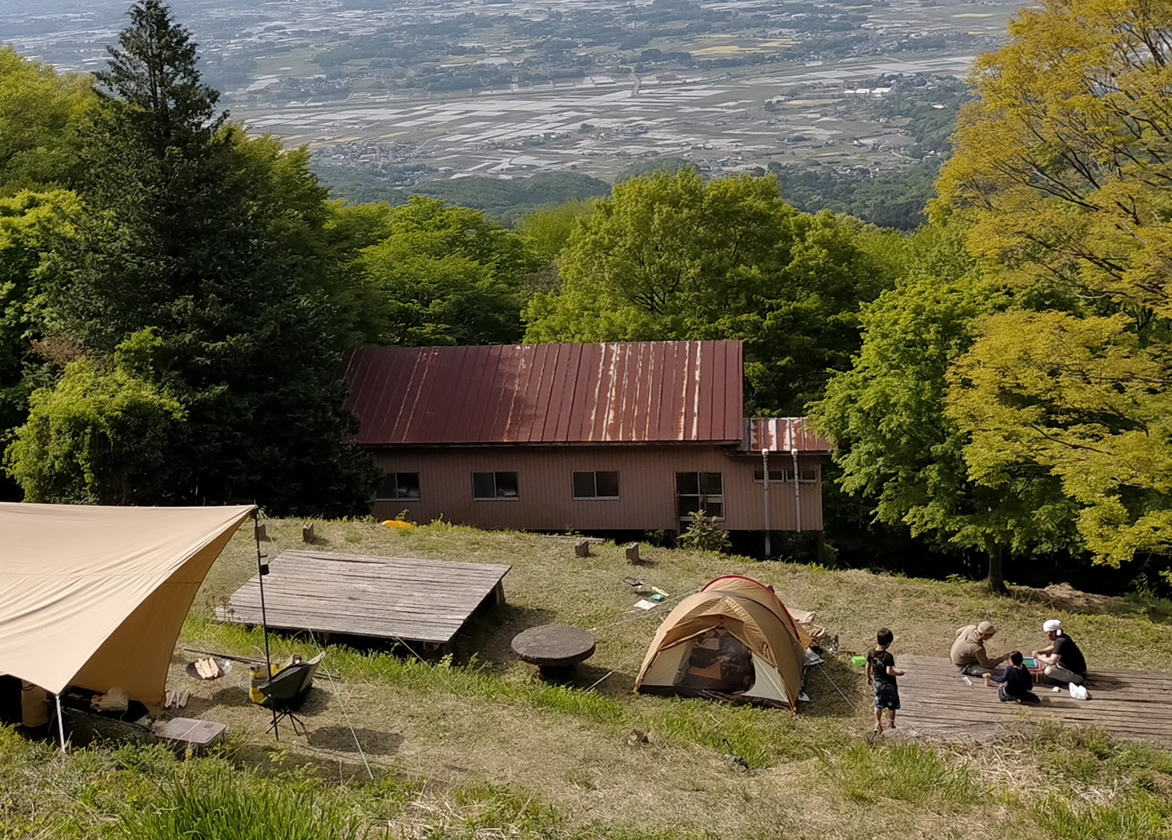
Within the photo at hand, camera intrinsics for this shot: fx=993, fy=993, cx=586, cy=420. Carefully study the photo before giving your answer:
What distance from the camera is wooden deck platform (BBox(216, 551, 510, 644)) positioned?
49.2ft

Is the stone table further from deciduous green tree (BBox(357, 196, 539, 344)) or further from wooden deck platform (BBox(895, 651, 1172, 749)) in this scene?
deciduous green tree (BBox(357, 196, 539, 344))

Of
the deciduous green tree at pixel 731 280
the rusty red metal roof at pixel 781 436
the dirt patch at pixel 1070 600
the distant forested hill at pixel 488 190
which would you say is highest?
the distant forested hill at pixel 488 190

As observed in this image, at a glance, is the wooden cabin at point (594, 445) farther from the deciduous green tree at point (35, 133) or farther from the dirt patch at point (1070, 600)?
the deciduous green tree at point (35, 133)

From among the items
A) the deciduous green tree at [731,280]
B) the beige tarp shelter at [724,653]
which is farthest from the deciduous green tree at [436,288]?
the beige tarp shelter at [724,653]

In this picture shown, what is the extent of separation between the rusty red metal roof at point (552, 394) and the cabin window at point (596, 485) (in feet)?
3.74

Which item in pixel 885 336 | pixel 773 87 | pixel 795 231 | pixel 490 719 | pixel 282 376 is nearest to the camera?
pixel 490 719

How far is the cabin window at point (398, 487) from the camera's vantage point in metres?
27.6

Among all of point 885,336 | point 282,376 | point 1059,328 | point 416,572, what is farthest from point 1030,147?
point 282,376

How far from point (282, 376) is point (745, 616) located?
1562 cm

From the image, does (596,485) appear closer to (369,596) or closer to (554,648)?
(369,596)

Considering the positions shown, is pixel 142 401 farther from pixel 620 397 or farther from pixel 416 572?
pixel 620 397

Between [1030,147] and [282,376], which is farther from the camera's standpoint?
[282,376]

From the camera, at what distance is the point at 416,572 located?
16984 mm

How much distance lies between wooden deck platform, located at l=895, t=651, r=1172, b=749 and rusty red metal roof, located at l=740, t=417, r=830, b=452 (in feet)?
38.4
